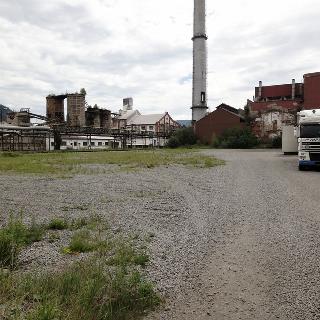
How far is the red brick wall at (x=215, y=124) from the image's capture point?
6009 centimetres

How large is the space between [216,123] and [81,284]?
58.3 metres

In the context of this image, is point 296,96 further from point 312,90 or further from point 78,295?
point 78,295

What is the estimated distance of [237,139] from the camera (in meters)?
55.4

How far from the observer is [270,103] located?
56938 millimetres

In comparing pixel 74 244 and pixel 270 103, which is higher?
pixel 270 103

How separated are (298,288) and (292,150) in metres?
30.2

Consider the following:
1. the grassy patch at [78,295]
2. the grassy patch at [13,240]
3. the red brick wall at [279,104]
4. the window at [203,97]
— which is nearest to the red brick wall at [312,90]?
the red brick wall at [279,104]

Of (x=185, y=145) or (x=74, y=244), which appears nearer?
(x=74, y=244)

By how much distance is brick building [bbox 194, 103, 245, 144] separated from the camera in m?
59.9

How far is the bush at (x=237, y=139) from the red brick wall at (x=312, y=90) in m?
8.77

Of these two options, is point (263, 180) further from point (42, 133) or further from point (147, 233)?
point (42, 133)

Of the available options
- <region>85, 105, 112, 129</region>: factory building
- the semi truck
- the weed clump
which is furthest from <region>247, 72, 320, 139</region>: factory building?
the weed clump

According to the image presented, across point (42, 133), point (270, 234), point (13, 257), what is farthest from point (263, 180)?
point (42, 133)

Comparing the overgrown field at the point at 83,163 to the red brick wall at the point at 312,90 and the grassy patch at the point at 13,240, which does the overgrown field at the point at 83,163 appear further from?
the red brick wall at the point at 312,90
